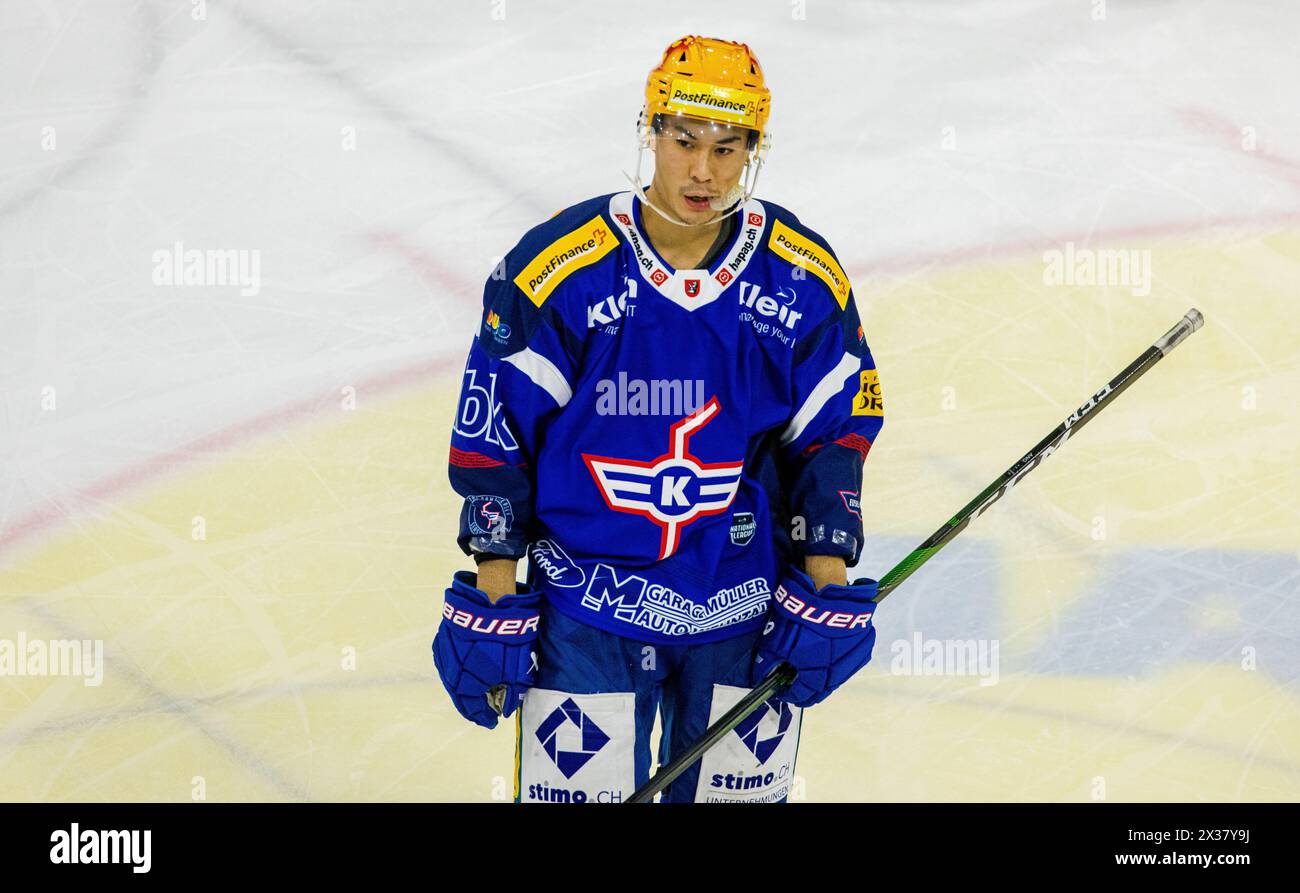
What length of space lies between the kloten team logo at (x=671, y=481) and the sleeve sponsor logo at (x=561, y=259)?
0.74 feet

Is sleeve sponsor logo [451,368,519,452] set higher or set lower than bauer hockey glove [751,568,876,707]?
higher

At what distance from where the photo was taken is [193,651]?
126 inches

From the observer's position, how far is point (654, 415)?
2.16 metres

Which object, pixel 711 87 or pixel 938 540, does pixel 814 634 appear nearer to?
pixel 938 540

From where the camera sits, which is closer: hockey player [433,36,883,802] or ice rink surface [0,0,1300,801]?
hockey player [433,36,883,802]

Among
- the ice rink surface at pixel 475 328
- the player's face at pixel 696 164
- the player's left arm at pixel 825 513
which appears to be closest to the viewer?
the player's face at pixel 696 164

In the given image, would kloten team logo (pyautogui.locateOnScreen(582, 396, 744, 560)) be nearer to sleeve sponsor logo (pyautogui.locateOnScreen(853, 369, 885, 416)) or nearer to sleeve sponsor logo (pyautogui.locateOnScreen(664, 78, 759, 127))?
sleeve sponsor logo (pyautogui.locateOnScreen(853, 369, 885, 416))

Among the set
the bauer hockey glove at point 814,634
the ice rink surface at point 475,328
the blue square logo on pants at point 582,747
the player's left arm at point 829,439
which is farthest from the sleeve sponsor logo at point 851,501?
the ice rink surface at point 475,328

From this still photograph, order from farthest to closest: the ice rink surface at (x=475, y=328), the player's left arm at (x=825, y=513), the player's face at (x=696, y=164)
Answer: the ice rink surface at (x=475, y=328) < the player's left arm at (x=825, y=513) < the player's face at (x=696, y=164)

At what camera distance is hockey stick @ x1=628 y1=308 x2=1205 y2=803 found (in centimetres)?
224

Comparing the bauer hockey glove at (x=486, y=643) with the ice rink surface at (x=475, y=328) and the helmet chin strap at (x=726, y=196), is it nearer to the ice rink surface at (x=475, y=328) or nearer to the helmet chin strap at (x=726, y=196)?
the helmet chin strap at (x=726, y=196)

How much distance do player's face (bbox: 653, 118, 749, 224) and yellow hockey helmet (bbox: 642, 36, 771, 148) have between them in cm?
2

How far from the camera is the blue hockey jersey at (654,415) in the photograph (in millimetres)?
2152

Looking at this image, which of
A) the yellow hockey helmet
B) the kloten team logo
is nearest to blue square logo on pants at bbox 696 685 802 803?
the kloten team logo
